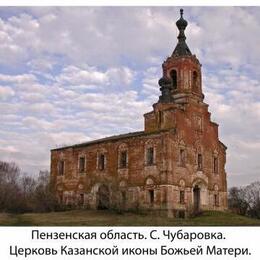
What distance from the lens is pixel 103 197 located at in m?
35.7

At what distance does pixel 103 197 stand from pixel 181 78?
12.0m


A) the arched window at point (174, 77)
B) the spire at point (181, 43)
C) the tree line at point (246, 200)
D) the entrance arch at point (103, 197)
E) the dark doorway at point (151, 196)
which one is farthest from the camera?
the tree line at point (246, 200)

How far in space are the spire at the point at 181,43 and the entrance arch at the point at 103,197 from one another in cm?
1300

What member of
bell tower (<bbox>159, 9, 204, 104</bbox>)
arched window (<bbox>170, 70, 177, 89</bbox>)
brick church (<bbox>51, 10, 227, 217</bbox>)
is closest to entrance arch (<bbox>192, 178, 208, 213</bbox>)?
brick church (<bbox>51, 10, 227, 217</bbox>)

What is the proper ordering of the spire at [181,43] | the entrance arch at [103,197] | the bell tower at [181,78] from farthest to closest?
the spire at [181,43]
the bell tower at [181,78]
the entrance arch at [103,197]

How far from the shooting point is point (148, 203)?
32.6 meters

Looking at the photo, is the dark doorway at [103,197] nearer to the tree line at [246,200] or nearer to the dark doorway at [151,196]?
the dark doorway at [151,196]

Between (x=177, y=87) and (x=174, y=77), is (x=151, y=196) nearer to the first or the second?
(x=177, y=87)

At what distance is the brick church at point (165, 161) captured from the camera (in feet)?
107

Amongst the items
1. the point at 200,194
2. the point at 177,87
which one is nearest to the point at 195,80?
the point at 177,87

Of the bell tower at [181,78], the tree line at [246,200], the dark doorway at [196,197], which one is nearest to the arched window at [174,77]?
the bell tower at [181,78]

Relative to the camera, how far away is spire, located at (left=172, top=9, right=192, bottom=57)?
125ft

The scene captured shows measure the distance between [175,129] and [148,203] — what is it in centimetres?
599
